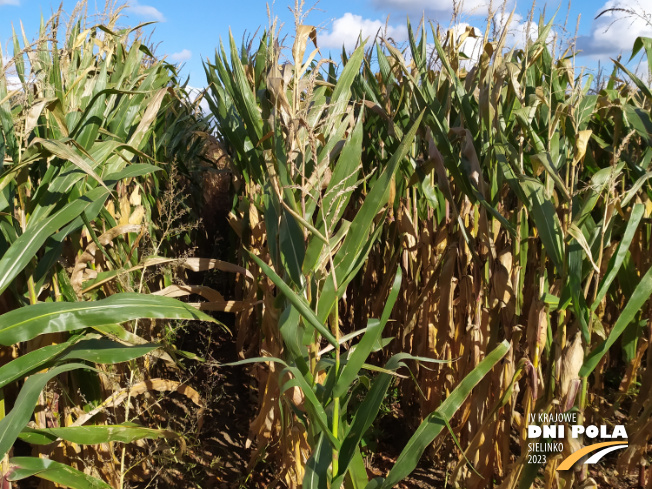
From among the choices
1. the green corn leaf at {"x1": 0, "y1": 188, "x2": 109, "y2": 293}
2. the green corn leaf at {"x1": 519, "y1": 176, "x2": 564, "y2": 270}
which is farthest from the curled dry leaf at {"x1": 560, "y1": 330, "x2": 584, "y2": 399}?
the green corn leaf at {"x1": 0, "y1": 188, "x2": 109, "y2": 293}

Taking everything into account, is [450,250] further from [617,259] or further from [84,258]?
[84,258]

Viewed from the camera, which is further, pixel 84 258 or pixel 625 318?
pixel 84 258

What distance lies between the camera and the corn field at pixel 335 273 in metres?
1.36

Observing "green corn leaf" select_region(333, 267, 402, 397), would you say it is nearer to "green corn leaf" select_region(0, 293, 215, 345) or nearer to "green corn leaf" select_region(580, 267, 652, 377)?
"green corn leaf" select_region(0, 293, 215, 345)

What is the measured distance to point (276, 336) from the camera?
5.76 feet

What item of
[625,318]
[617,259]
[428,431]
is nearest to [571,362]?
[625,318]

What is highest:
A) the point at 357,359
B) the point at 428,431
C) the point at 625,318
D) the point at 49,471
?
the point at 625,318

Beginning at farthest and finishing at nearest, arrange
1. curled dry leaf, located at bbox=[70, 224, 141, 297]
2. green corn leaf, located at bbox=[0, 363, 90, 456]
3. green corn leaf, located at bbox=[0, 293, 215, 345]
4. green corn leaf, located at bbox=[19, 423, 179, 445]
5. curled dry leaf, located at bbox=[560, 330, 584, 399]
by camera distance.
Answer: curled dry leaf, located at bbox=[70, 224, 141, 297] → curled dry leaf, located at bbox=[560, 330, 584, 399] → green corn leaf, located at bbox=[19, 423, 179, 445] → green corn leaf, located at bbox=[0, 293, 215, 345] → green corn leaf, located at bbox=[0, 363, 90, 456]

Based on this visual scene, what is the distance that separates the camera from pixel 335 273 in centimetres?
137

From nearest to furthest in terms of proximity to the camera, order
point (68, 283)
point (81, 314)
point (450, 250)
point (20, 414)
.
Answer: point (20, 414), point (81, 314), point (68, 283), point (450, 250)

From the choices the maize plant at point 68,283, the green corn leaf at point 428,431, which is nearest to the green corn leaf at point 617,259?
the green corn leaf at point 428,431

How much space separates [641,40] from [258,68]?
162 centimetres

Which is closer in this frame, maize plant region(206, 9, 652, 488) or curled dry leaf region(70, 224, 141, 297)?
maize plant region(206, 9, 652, 488)

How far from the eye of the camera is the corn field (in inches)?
53.4
